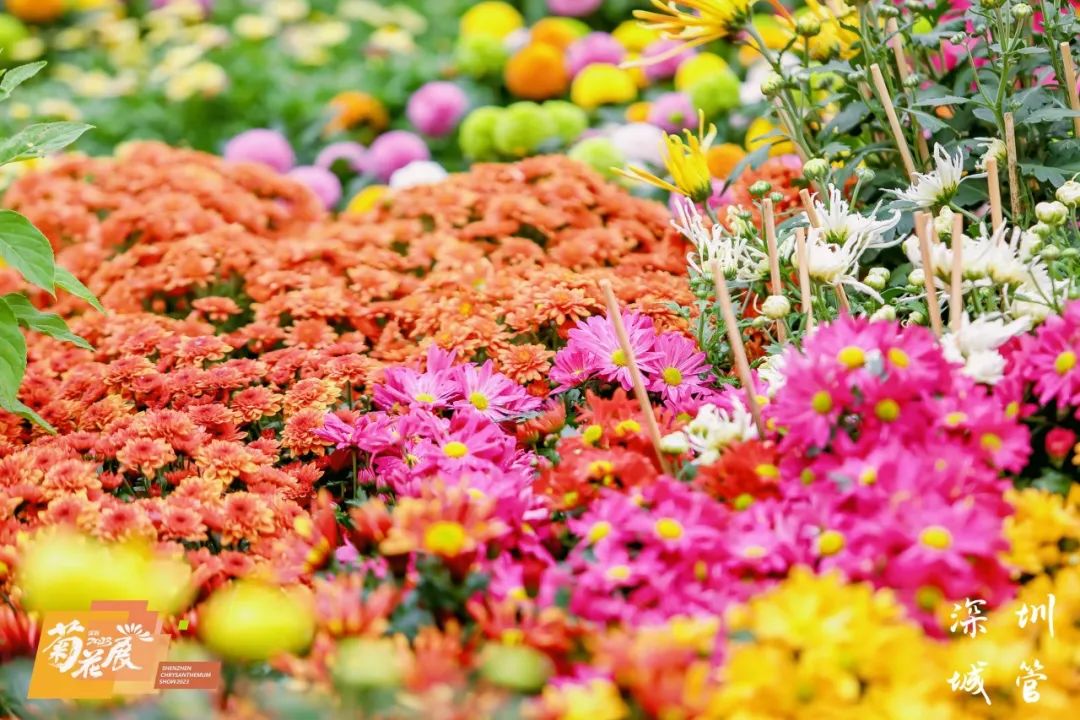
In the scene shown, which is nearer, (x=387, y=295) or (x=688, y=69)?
(x=387, y=295)

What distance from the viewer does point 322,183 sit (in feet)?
9.84

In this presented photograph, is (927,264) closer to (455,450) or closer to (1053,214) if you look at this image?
(1053,214)

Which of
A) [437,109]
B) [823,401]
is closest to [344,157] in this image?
[437,109]

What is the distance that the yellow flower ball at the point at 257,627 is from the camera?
89 centimetres

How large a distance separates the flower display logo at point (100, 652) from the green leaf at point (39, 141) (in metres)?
0.69

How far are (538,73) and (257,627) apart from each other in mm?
2644

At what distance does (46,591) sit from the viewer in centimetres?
94

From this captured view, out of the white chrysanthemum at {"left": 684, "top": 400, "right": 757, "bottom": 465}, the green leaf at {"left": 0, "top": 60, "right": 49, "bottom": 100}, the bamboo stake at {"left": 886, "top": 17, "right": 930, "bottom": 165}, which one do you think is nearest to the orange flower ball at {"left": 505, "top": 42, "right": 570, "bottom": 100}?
the bamboo stake at {"left": 886, "top": 17, "right": 930, "bottom": 165}

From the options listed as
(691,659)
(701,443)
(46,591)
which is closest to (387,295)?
(701,443)

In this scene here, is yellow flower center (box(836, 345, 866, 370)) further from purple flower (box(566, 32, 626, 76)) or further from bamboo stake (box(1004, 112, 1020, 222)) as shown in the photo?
purple flower (box(566, 32, 626, 76))

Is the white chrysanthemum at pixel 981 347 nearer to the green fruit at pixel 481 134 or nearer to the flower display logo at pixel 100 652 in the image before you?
the flower display logo at pixel 100 652

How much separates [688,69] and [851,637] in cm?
240

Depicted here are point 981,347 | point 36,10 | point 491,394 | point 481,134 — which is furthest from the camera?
point 36,10

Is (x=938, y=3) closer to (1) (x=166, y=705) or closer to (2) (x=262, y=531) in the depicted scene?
(2) (x=262, y=531)
